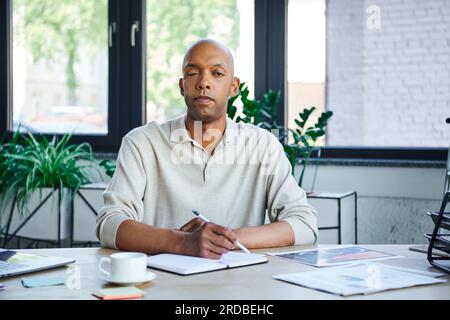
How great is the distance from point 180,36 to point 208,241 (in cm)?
257

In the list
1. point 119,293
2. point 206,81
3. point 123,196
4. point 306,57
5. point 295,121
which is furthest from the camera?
point 306,57

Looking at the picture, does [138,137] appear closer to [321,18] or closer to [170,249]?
[170,249]

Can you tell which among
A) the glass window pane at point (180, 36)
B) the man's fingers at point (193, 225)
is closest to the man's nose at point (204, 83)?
the man's fingers at point (193, 225)

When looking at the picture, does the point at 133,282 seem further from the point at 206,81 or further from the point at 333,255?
the point at 206,81

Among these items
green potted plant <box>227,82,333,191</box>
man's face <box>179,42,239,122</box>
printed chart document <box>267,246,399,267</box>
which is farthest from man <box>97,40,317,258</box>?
green potted plant <box>227,82,333,191</box>

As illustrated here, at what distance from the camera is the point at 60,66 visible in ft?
14.0

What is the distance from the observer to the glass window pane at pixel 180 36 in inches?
152

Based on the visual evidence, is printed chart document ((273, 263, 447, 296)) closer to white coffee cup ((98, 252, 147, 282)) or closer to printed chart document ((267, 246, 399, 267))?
printed chart document ((267, 246, 399, 267))

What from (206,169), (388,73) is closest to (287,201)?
(206,169)

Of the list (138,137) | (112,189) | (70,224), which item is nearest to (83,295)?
(112,189)

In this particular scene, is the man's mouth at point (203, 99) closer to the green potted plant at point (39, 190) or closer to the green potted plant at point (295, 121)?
the green potted plant at point (295, 121)

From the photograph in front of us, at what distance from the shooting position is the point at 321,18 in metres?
3.65

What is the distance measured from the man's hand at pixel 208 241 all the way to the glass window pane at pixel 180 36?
2254 millimetres

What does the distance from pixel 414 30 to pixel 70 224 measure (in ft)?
6.87
